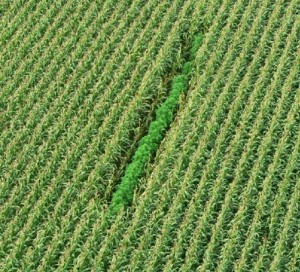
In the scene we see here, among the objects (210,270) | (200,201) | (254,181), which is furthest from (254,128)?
(210,270)

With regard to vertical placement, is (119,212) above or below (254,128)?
above

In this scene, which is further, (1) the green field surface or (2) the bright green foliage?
(2) the bright green foliage

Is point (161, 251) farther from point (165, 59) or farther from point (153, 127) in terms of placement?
point (165, 59)

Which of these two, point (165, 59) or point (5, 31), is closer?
point (165, 59)

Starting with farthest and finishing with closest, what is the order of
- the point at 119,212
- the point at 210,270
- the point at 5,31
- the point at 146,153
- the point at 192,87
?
the point at 5,31 → the point at 192,87 → the point at 146,153 → the point at 119,212 → the point at 210,270

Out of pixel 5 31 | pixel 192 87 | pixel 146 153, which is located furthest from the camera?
pixel 5 31

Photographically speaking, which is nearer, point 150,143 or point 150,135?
point 150,143

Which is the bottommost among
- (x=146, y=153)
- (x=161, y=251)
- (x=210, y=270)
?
(x=210, y=270)

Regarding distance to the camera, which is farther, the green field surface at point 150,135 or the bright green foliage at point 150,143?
the bright green foliage at point 150,143
